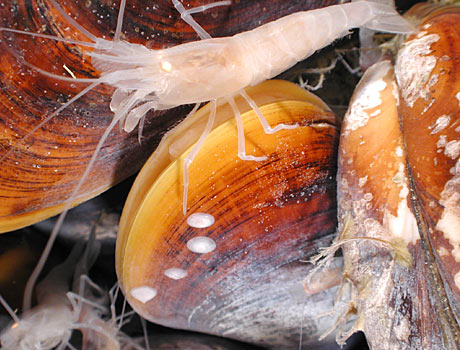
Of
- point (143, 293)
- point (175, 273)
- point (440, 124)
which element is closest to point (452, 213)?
point (440, 124)

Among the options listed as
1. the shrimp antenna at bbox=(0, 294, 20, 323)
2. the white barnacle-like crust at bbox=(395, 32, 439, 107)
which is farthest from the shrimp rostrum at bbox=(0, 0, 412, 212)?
the shrimp antenna at bbox=(0, 294, 20, 323)

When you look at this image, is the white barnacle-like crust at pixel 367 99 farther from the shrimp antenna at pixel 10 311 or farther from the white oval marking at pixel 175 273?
the shrimp antenna at pixel 10 311

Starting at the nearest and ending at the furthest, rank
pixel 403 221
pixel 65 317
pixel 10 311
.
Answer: pixel 403 221
pixel 10 311
pixel 65 317

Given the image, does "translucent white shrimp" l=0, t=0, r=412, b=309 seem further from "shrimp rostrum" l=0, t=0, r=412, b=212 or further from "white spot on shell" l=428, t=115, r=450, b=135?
"white spot on shell" l=428, t=115, r=450, b=135

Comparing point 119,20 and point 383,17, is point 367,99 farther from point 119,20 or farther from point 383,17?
point 119,20

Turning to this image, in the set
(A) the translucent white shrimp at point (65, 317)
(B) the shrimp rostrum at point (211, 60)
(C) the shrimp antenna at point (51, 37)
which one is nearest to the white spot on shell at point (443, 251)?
(B) the shrimp rostrum at point (211, 60)

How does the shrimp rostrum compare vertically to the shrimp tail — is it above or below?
below

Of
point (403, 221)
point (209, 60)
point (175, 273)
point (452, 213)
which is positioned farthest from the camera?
point (175, 273)

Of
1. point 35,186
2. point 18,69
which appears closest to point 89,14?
point 18,69
